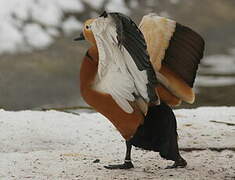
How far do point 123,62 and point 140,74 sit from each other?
12 centimetres

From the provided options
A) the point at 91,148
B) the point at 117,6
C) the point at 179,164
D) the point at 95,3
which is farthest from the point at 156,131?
the point at 117,6

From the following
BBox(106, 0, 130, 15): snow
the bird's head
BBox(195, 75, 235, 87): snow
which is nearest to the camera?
the bird's head

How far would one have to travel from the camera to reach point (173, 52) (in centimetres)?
416

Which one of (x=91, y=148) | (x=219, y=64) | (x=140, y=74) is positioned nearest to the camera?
(x=140, y=74)

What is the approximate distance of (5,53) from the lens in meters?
10.8

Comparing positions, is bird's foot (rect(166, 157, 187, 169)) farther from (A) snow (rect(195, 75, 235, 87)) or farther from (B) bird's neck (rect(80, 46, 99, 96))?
(A) snow (rect(195, 75, 235, 87))

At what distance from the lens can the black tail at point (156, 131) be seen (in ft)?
13.3

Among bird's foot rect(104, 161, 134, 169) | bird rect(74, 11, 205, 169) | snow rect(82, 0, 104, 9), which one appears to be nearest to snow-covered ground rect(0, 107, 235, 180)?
bird's foot rect(104, 161, 134, 169)

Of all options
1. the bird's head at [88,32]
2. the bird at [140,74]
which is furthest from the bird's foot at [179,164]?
the bird's head at [88,32]

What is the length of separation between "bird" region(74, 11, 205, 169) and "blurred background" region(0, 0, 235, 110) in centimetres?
424

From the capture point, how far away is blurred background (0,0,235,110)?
9.05 m

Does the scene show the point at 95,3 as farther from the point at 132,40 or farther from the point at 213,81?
the point at 132,40

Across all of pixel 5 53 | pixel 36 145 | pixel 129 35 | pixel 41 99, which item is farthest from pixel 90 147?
pixel 5 53

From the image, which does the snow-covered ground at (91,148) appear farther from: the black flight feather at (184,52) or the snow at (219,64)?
the snow at (219,64)
